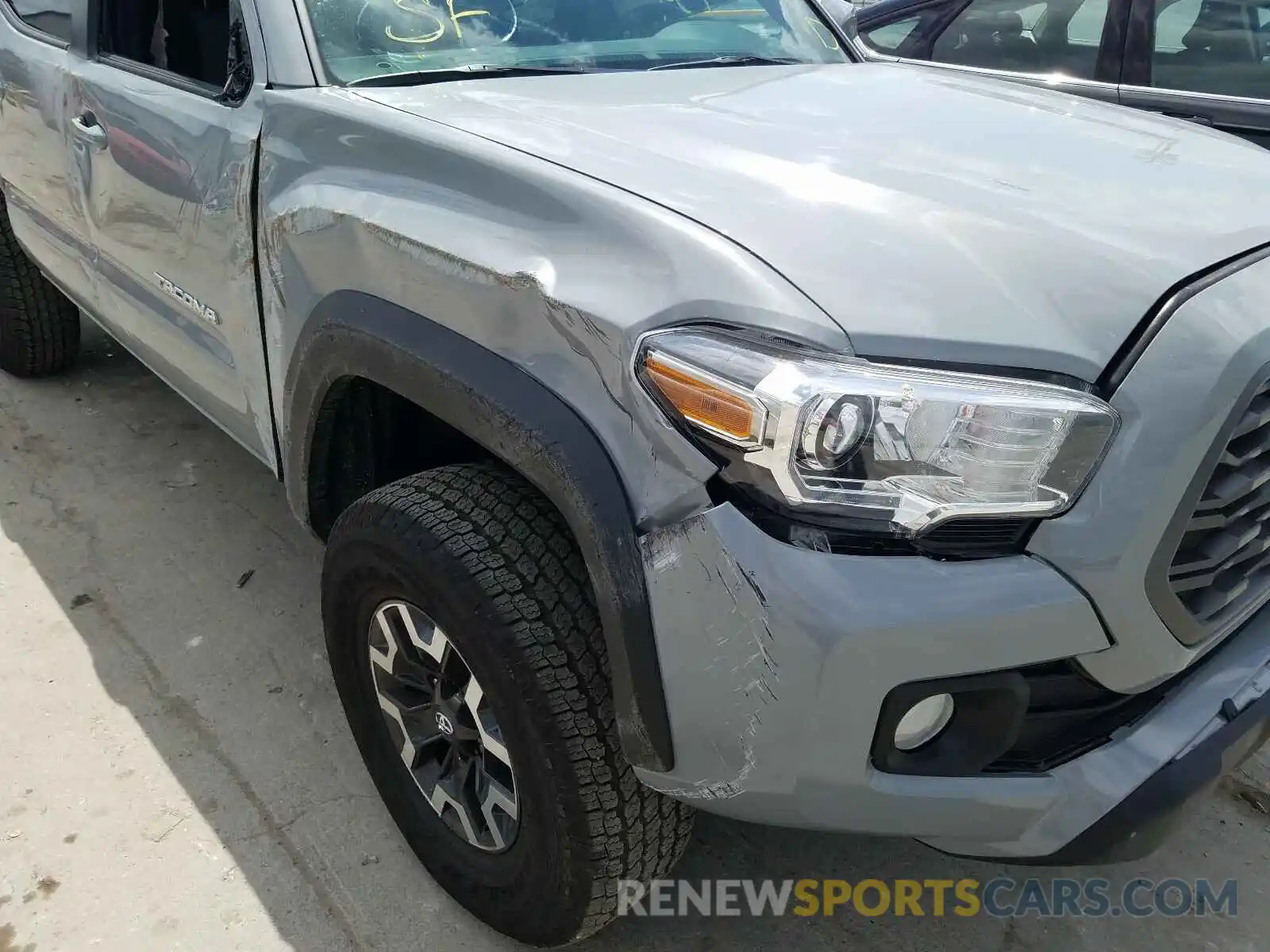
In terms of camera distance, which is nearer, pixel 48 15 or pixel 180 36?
pixel 180 36

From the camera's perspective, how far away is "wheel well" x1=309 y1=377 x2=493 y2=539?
→ 200 cm

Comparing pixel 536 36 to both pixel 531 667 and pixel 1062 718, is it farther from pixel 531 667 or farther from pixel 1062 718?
pixel 1062 718

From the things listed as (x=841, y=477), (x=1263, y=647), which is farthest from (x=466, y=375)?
(x=1263, y=647)

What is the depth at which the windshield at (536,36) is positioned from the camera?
6.72ft

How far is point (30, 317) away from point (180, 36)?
1828 mm

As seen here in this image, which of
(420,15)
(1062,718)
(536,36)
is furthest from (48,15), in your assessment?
(1062,718)

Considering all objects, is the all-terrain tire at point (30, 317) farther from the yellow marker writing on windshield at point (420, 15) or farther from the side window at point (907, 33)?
the side window at point (907, 33)

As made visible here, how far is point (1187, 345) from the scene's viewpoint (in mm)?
1289

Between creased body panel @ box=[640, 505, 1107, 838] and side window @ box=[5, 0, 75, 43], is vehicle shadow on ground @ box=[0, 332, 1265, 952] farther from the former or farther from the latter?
side window @ box=[5, 0, 75, 43]

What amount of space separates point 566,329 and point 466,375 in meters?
0.21

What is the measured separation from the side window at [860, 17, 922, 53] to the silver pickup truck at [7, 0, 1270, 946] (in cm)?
258

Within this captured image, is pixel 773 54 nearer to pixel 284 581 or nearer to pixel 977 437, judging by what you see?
pixel 977 437

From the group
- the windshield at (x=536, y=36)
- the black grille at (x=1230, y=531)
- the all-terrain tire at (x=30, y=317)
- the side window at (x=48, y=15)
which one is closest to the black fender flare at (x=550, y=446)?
the windshield at (x=536, y=36)

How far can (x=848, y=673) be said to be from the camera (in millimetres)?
1257
